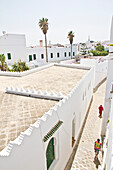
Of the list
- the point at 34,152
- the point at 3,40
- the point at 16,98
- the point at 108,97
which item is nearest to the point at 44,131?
the point at 34,152

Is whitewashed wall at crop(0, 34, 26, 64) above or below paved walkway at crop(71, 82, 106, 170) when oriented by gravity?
above

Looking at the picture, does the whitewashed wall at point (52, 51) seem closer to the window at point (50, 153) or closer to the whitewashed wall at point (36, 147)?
the whitewashed wall at point (36, 147)

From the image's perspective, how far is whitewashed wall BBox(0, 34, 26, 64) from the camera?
22.0 m

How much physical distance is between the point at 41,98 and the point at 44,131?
2680 millimetres

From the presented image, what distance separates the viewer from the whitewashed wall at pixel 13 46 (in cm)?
2204

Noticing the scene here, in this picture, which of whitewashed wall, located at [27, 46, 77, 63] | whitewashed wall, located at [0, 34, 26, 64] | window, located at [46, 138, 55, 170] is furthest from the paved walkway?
whitewashed wall, located at [27, 46, 77, 63]

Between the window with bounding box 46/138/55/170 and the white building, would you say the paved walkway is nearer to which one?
the window with bounding box 46/138/55/170

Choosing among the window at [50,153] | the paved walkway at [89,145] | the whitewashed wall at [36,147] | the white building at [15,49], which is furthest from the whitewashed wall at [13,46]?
the window at [50,153]

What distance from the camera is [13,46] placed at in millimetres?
23203

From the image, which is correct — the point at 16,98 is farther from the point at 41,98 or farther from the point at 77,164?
the point at 77,164

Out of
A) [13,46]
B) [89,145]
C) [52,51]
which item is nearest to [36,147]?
[89,145]

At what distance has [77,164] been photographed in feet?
25.6

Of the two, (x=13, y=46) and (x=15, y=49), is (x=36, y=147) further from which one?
(x=15, y=49)

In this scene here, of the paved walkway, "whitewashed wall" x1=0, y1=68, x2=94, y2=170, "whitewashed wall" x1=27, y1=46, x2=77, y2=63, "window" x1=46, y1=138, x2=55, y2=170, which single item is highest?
"whitewashed wall" x1=27, y1=46, x2=77, y2=63
